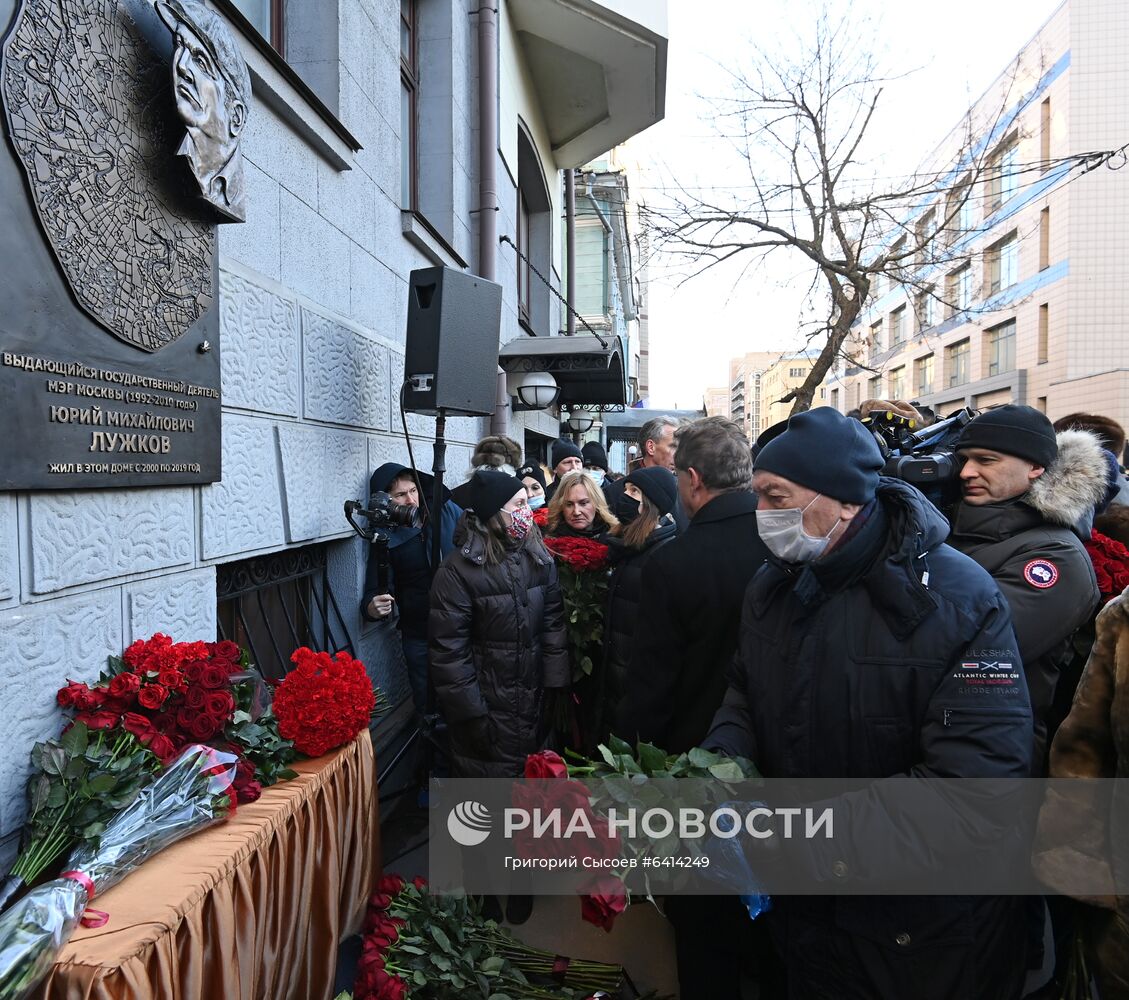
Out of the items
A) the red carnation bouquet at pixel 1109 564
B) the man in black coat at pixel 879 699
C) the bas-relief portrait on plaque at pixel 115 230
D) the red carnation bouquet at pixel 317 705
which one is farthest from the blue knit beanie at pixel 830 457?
the bas-relief portrait on plaque at pixel 115 230

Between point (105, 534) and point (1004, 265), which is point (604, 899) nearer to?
point (105, 534)

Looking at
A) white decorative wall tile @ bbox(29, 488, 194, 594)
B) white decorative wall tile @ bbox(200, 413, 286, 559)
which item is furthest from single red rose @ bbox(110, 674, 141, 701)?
white decorative wall tile @ bbox(200, 413, 286, 559)

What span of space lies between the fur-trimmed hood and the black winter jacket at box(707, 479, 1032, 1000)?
962 millimetres

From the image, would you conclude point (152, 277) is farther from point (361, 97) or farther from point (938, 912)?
point (938, 912)

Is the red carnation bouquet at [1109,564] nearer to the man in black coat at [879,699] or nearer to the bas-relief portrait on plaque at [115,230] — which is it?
the man in black coat at [879,699]

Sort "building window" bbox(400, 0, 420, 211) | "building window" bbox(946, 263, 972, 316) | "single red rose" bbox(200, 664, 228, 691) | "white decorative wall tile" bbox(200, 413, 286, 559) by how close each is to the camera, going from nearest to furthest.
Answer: "single red rose" bbox(200, 664, 228, 691) → "white decorative wall tile" bbox(200, 413, 286, 559) → "building window" bbox(400, 0, 420, 211) → "building window" bbox(946, 263, 972, 316)

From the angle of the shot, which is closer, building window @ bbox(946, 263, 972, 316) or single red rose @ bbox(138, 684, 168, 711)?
single red rose @ bbox(138, 684, 168, 711)

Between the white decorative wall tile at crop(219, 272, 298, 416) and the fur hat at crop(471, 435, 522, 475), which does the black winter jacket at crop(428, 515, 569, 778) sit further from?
the fur hat at crop(471, 435, 522, 475)

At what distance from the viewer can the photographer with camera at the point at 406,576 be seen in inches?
163

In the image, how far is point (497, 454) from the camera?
521cm

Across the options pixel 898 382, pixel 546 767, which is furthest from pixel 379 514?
pixel 898 382

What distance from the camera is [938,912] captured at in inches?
63.9

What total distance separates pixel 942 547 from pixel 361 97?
13.4 feet

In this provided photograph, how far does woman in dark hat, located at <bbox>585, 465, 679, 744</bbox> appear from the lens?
3.19m
